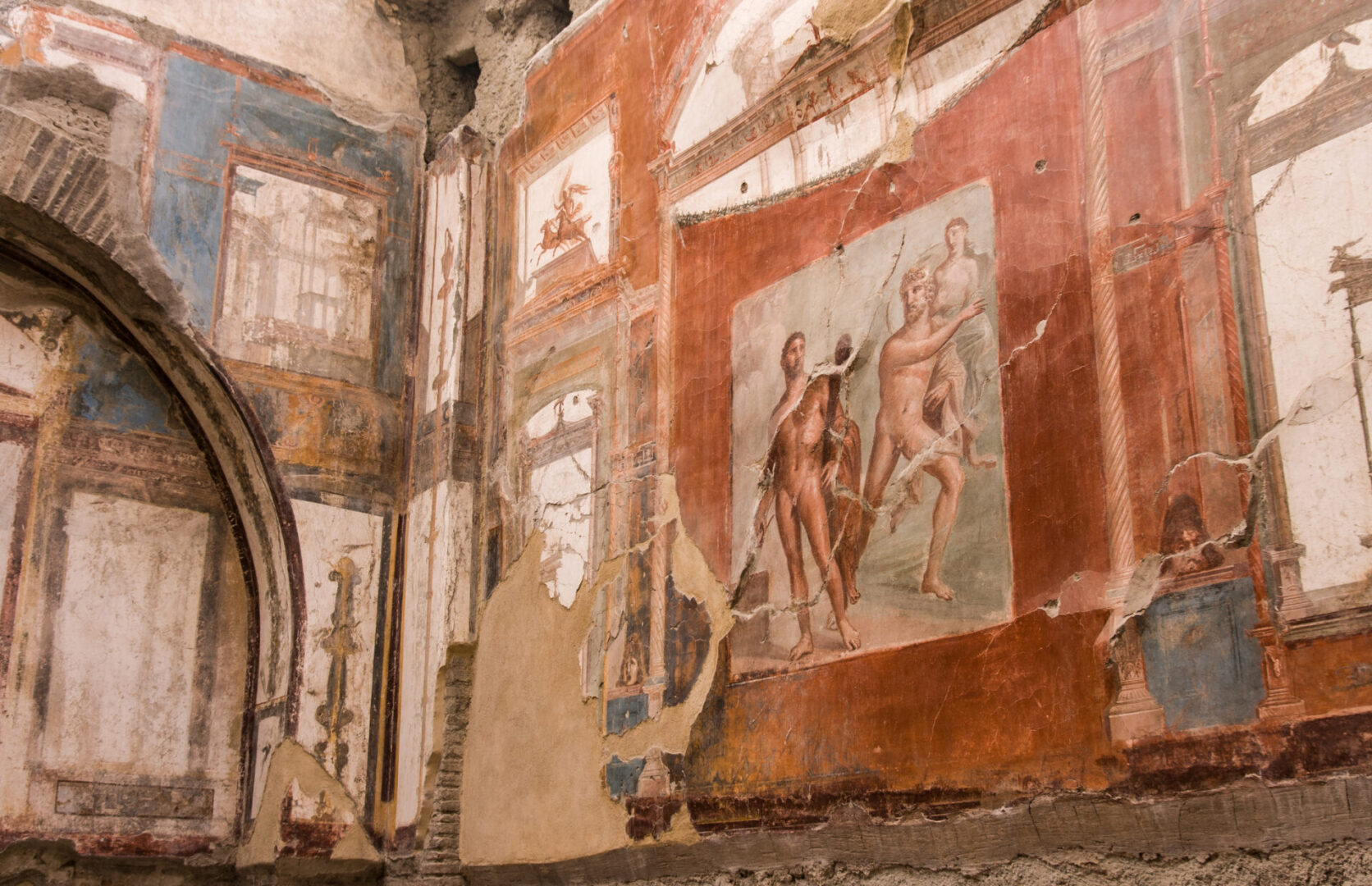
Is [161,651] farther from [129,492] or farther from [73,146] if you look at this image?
[73,146]

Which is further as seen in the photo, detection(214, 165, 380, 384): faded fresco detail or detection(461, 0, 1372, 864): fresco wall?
detection(214, 165, 380, 384): faded fresco detail

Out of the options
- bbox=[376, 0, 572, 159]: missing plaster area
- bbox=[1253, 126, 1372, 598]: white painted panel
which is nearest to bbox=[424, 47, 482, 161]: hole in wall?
bbox=[376, 0, 572, 159]: missing plaster area

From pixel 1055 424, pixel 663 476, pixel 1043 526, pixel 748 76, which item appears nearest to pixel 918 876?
pixel 1043 526

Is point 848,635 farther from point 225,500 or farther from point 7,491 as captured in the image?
point 7,491

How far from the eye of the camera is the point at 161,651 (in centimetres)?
509

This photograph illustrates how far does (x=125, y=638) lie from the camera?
16.4 feet

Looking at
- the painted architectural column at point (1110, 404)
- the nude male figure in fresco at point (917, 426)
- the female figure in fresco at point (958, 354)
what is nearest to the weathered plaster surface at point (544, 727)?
the nude male figure in fresco at point (917, 426)

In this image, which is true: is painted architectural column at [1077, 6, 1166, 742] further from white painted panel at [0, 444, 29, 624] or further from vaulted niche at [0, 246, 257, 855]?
white painted panel at [0, 444, 29, 624]

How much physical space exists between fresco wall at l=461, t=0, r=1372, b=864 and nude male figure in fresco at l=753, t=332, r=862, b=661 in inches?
0.5

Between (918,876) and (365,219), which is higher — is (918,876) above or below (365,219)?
below

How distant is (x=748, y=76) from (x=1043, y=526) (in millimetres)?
1771

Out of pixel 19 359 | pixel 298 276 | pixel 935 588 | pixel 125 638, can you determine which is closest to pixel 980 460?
pixel 935 588

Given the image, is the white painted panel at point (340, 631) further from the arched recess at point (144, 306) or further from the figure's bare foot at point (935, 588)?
the figure's bare foot at point (935, 588)

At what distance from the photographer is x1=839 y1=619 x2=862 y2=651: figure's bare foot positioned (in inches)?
133
